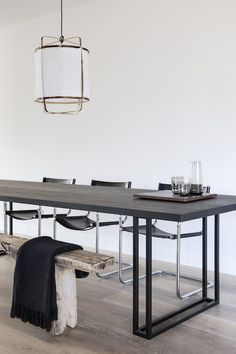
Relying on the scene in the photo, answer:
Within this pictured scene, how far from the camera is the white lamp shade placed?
9.71 ft

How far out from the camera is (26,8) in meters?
4.79

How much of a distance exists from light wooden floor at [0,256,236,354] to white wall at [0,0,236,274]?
110 cm

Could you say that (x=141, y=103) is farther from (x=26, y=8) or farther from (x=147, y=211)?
(x=147, y=211)

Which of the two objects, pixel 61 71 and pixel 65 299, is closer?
pixel 65 299

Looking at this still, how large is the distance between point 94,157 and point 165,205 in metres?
2.40

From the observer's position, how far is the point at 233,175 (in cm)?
372

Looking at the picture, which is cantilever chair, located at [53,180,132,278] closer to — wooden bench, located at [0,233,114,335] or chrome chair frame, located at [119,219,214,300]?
chrome chair frame, located at [119,219,214,300]

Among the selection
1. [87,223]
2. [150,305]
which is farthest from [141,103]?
[150,305]

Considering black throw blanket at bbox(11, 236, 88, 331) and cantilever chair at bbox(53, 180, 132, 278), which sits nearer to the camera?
black throw blanket at bbox(11, 236, 88, 331)

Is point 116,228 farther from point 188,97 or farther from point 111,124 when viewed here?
point 188,97

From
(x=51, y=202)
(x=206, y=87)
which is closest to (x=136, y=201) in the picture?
(x=51, y=202)

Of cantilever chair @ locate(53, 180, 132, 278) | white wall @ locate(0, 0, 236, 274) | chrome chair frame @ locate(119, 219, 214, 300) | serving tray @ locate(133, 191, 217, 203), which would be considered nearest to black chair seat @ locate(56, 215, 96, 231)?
cantilever chair @ locate(53, 180, 132, 278)

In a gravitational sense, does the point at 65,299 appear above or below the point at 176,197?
below

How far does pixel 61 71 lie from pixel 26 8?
2254 millimetres
